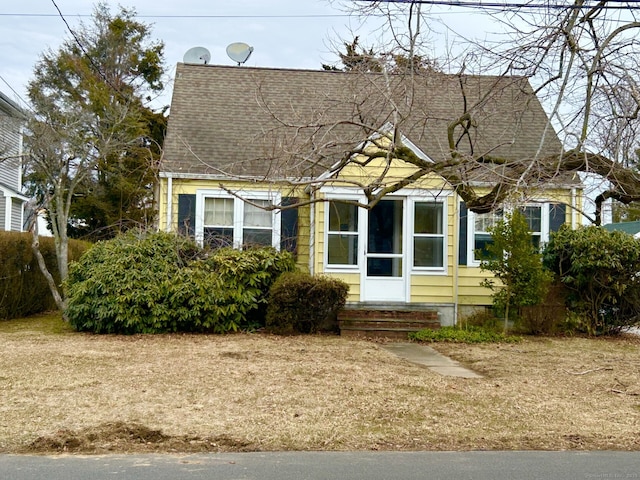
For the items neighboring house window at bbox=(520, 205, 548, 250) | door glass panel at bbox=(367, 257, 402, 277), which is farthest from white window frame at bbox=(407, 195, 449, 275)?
neighboring house window at bbox=(520, 205, 548, 250)

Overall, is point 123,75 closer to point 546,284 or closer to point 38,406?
point 546,284

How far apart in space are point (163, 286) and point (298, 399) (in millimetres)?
6496

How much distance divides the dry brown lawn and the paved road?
0.85 ft

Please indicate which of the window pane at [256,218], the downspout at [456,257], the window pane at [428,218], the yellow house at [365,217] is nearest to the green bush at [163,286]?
the yellow house at [365,217]

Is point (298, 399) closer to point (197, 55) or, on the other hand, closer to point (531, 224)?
point (531, 224)

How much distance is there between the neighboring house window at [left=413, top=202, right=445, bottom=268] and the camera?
1550 centimetres

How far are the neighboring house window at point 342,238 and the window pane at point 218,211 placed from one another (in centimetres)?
239

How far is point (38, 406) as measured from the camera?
7465 millimetres

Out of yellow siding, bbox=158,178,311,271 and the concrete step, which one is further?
yellow siding, bbox=158,178,311,271

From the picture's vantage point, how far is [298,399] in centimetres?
792

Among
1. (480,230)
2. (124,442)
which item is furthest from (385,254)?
(124,442)

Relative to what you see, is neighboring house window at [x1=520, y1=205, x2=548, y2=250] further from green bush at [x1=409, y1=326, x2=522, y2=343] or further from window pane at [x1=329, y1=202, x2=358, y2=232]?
window pane at [x1=329, y1=202, x2=358, y2=232]

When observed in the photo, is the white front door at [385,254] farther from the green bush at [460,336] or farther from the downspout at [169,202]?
the downspout at [169,202]

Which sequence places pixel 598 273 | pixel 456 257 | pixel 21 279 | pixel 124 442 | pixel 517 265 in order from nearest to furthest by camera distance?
pixel 124 442, pixel 517 265, pixel 598 273, pixel 456 257, pixel 21 279
